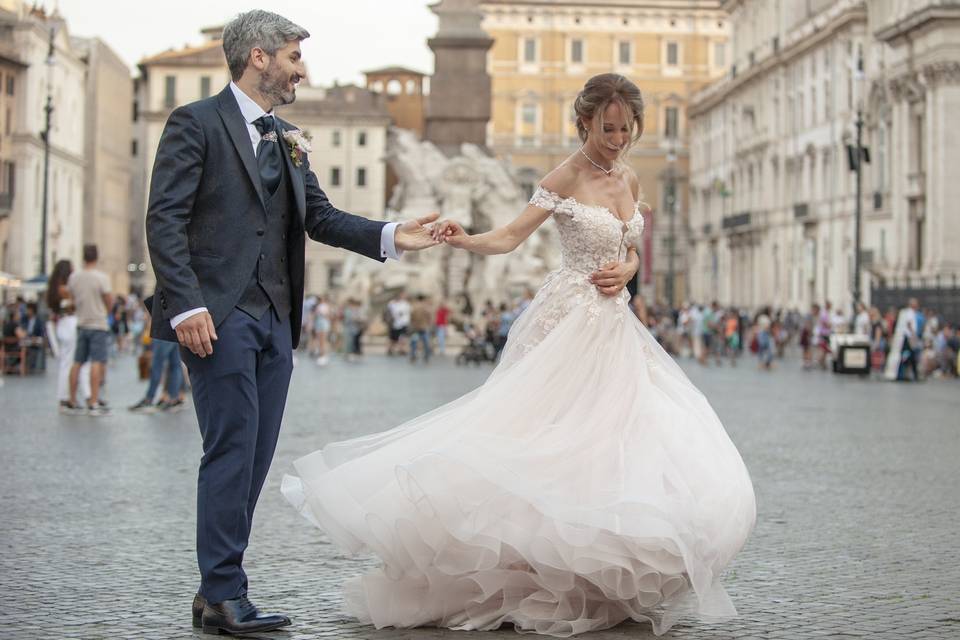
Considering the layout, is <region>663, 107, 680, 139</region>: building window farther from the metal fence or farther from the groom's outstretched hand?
the groom's outstretched hand

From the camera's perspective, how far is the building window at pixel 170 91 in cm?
10525

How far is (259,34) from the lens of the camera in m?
6.25

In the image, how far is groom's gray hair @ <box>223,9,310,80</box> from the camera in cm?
625

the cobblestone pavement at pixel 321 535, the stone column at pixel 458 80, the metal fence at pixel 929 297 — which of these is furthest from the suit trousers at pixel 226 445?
the stone column at pixel 458 80

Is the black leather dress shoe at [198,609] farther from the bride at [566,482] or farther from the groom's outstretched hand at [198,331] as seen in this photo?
the groom's outstretched hand at [198,331]

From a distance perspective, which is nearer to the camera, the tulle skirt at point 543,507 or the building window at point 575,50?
the tulle skirt at point 543,507

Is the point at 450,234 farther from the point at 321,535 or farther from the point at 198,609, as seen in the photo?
the point at 321,535

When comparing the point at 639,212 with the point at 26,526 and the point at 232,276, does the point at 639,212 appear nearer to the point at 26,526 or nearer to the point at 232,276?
the point at 232,276

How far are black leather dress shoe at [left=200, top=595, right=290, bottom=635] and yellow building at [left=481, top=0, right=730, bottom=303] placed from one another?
10321 cm

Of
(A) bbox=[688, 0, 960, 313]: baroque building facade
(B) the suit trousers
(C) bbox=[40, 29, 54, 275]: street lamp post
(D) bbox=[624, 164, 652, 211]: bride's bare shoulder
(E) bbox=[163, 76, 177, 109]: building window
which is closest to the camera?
(B) the suit trousers

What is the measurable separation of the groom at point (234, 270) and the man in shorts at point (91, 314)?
11034 mm

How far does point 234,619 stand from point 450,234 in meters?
1.75

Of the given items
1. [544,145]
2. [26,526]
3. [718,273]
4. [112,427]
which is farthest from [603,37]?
[26,526]

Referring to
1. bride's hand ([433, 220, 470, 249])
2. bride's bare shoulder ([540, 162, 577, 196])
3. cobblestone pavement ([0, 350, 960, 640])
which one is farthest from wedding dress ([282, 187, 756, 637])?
bride's bare shoulder ([540, 162, 577, 196])
